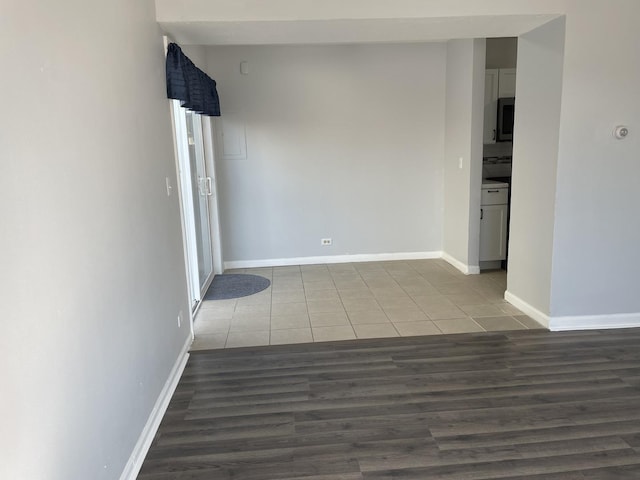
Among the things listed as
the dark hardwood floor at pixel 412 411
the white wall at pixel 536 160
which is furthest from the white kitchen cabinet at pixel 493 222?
the dark hardwood floor at pixel 412 411

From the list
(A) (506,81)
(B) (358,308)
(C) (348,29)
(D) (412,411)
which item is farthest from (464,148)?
(D) (412,411)

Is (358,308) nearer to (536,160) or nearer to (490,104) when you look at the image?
(536,160)

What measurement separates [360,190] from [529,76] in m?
2.49

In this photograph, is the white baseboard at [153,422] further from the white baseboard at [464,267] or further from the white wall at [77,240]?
the white baseboard at [464,267]

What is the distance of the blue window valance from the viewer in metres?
3.03

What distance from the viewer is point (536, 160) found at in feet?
11.8

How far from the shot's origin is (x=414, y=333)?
11.7ft

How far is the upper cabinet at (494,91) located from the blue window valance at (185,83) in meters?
3.04

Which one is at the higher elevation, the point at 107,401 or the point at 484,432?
the point at 107,401

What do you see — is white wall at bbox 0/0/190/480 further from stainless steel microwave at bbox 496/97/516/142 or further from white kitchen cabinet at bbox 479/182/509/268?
stainless steel microwave at bbox 496/97/516/142

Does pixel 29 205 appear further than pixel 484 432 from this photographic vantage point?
No

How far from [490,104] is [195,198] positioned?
3386 millimetres

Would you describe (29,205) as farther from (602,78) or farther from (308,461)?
(602,78)

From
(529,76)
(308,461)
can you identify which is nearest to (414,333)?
(308,461)
